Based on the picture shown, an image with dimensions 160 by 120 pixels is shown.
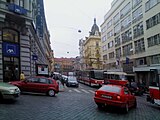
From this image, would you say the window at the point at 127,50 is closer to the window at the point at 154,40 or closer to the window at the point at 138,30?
the window at the point at 138,30

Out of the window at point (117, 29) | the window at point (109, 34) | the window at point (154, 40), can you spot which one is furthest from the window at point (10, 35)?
the window at point (109, 34)

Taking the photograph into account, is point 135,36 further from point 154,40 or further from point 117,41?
point 117,41

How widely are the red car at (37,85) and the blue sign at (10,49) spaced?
190 inches

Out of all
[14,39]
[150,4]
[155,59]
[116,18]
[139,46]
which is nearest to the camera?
[14,39]

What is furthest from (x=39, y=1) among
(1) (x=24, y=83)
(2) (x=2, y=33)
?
(1) (x=24, y=83)

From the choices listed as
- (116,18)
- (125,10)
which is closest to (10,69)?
(125,10)

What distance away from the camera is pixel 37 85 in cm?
1902

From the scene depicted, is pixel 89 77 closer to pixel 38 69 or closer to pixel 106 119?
pixel 38 69

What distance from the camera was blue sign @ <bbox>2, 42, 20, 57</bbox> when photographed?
22.7 metres

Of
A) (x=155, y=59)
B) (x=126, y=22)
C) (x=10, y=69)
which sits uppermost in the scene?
(x=126, y=22)

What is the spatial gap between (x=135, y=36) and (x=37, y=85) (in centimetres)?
3097

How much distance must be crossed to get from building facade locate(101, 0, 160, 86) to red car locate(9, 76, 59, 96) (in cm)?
1734

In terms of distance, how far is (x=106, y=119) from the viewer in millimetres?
10523

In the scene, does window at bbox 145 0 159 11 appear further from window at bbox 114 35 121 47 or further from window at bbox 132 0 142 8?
window at bbox 114 35 121 47
